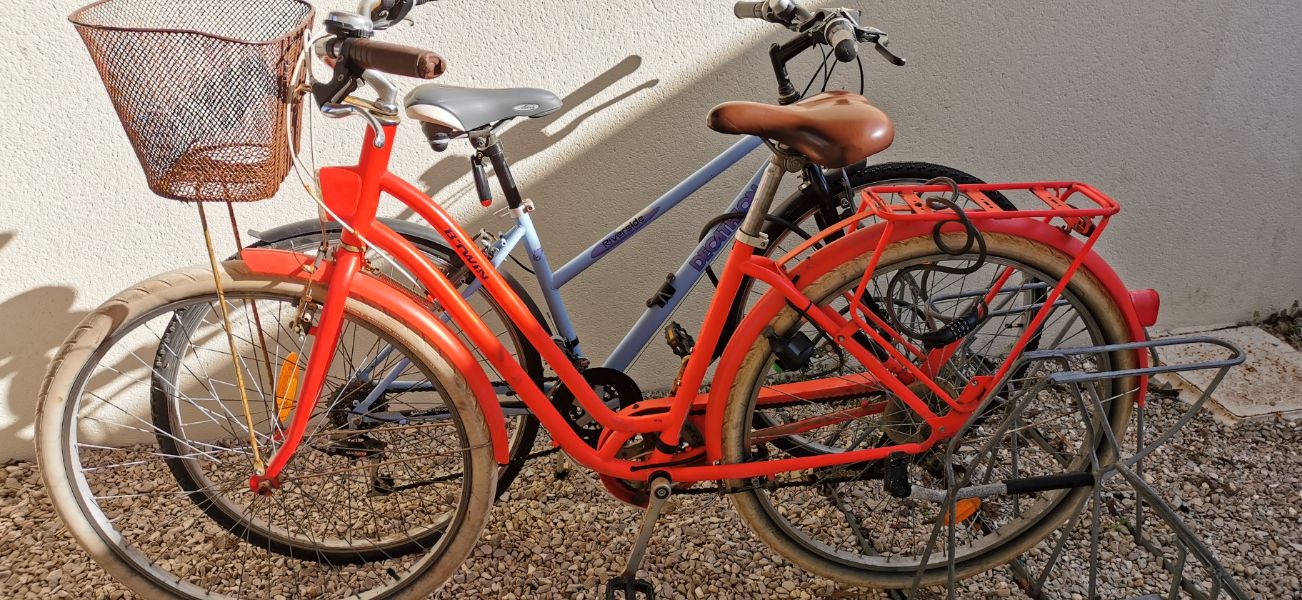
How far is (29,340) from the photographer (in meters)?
2.53

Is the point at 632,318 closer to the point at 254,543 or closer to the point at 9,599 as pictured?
the point at 254,543

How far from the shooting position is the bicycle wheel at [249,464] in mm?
1793

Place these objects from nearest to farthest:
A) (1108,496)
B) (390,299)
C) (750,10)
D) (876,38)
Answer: (390,299) → (876,38) → (750,10) → (1108,496)

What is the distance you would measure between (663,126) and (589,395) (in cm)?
91

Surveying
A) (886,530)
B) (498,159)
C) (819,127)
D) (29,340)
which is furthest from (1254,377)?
(29,340)

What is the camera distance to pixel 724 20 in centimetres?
241

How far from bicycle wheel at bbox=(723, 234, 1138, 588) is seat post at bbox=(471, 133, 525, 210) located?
67 cm

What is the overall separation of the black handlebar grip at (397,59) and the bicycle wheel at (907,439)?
2.82ft

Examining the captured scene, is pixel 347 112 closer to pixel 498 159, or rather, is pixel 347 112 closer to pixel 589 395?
pixel 498 159

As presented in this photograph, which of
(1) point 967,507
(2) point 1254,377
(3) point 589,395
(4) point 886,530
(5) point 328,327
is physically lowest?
(4) point 886,530

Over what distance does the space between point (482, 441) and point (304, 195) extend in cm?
99

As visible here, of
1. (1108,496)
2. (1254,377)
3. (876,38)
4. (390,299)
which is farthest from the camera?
(1254,377)

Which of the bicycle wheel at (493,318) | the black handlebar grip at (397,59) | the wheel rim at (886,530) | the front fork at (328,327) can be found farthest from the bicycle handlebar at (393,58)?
the wheel rim at (886,530)

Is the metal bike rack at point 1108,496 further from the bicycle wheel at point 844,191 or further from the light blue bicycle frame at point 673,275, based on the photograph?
the light blue bicycle frame at point 673,275
